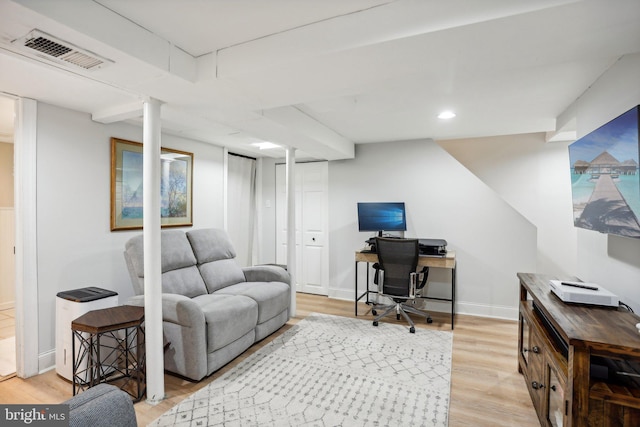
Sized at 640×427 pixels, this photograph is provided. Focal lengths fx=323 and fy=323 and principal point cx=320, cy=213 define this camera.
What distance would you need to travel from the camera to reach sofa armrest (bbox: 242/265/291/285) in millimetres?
3746

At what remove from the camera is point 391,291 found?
3615 mm

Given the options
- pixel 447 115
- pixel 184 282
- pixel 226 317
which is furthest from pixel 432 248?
pixel 184 282

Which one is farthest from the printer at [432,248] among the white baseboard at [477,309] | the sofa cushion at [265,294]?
the sofa cushion at [265,294]

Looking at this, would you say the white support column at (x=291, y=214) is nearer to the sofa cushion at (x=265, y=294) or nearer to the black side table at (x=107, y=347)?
the sofa cushion at (x=265, y=294)

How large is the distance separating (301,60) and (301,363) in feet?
7.74

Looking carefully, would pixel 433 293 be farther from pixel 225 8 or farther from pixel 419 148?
pixel 225 8

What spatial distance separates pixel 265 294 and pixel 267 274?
558 mm

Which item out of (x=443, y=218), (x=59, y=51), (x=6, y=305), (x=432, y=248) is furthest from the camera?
(x=443, y=218)

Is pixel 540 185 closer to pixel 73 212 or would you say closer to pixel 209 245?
pixel 209 245

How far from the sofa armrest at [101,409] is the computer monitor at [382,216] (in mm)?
3463

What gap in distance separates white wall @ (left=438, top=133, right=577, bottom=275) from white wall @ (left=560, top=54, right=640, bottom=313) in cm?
180

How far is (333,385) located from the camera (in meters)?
2.43

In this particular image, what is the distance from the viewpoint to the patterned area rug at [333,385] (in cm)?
205
